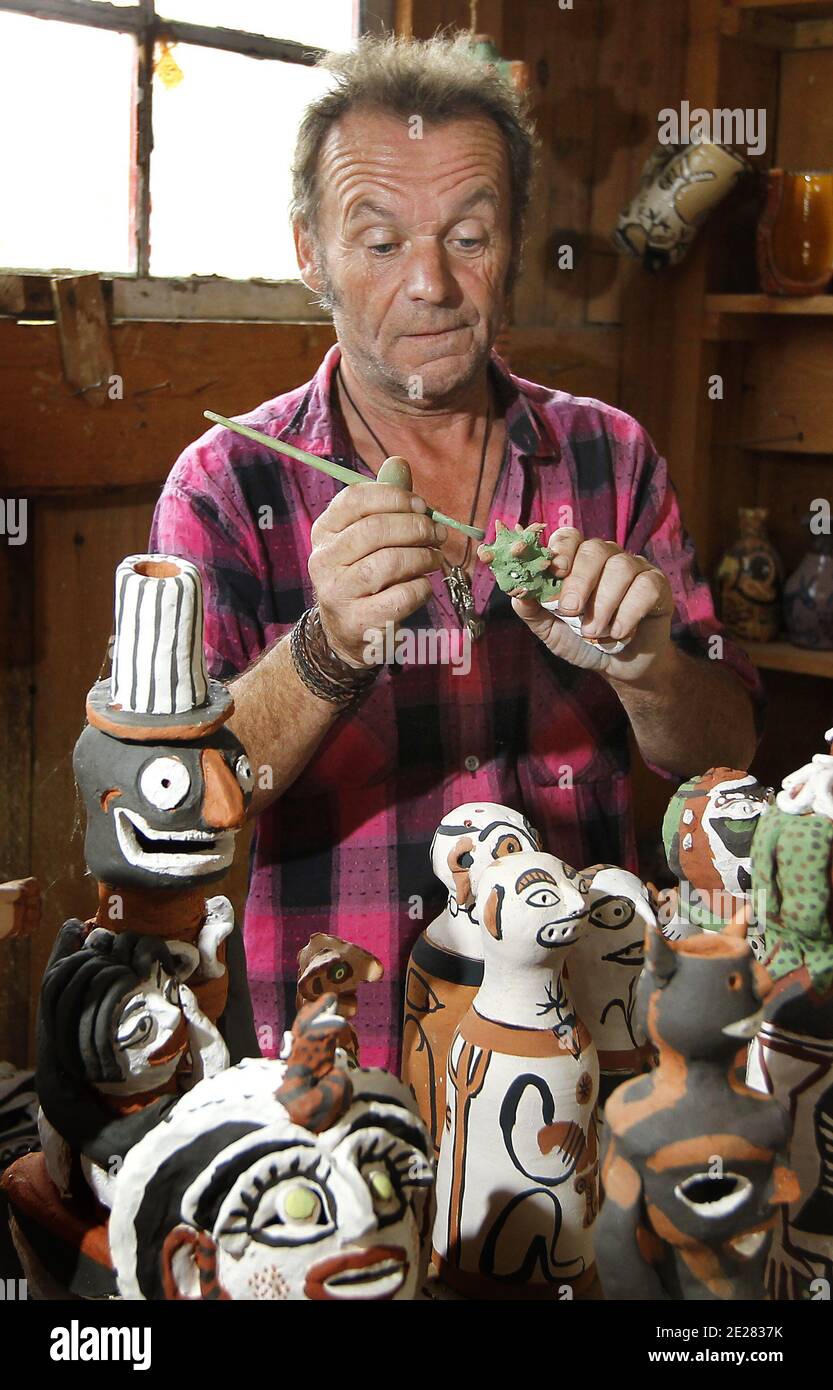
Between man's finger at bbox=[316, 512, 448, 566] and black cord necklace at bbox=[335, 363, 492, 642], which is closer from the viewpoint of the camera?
man's finger at bbox=[316, 512, 448, 566]

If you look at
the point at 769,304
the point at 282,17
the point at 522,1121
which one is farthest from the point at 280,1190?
the point at 769,304

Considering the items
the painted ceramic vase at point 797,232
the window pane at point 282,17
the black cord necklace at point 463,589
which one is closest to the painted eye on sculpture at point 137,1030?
the black cord necklace at point 463,589

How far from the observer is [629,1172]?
0.71 metres

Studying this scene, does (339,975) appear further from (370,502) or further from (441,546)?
(441,546)

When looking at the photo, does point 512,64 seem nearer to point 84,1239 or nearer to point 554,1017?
point 554,1017

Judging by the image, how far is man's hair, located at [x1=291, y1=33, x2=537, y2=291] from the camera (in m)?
1.44

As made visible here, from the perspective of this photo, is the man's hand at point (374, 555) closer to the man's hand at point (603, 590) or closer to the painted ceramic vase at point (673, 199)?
the man's hand at point (603, 590)

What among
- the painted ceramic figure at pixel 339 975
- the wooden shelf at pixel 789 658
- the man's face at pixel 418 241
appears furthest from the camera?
the wooden shelf at pixel 789 658

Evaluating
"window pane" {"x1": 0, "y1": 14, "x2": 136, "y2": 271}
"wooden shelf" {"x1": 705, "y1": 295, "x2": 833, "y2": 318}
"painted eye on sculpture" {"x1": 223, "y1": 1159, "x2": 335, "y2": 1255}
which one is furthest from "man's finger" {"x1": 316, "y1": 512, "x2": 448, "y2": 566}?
"wooden shelf" {"x1": 705, "y1": 295, "x2": 833, "y2": 318}

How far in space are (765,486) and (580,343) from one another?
56cm

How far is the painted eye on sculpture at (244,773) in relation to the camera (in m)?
0.83

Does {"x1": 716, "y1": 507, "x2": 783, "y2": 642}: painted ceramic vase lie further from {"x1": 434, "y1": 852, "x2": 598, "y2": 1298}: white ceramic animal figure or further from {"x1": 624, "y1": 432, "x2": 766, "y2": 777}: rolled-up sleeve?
{"x1": 434, "y1": 852, "x2": 598, "y2": 1298}: white ceramic animal figure

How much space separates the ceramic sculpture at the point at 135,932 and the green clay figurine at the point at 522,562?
30 centimetres

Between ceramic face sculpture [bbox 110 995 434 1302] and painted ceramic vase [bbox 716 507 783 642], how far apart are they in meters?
2.14
